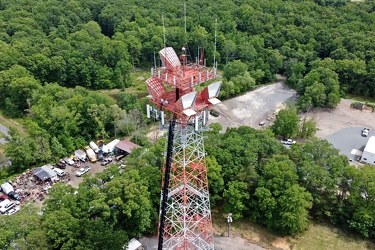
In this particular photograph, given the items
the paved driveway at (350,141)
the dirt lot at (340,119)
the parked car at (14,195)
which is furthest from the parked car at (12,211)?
the paved driveway at (350,141)

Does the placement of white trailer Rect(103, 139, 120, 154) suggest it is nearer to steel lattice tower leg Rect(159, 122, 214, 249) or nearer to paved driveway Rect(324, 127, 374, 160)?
steel lattice tower leg Rect(159, 122, 214, 249)

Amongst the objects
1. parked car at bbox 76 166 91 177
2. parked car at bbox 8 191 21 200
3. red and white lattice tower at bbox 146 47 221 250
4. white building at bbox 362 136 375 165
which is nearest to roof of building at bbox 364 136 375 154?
white building at bbox 362 136 375 165

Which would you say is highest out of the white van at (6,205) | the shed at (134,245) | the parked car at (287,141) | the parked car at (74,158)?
the parked car at (287,141)

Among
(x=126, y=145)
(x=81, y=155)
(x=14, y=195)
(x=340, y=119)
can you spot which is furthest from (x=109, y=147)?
(x=340, y=119)

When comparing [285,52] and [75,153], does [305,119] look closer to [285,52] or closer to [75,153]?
[285,52]

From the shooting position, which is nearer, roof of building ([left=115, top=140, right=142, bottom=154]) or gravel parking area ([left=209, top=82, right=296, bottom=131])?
roof of building ([left=115, top=140, right=142, bottom=154])

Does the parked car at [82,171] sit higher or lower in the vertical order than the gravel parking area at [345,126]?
lower

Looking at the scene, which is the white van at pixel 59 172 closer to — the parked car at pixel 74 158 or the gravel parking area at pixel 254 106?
the parked car at pixel 74 158

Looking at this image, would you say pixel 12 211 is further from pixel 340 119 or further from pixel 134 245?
pixel 340 119
